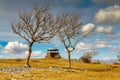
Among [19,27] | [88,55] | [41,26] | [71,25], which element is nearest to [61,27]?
[71,25]

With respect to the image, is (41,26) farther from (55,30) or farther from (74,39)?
(74,39)

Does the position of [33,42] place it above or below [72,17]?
below

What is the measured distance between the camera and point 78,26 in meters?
68.9

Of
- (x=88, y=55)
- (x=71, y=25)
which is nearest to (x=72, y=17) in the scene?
(x=71, y=25)

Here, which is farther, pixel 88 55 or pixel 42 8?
pixel 88 55

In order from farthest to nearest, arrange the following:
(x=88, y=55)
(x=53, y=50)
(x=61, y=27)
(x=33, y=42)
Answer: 1. (x=53, y=50)
2. (x=88, y=55)
3. (x=61, y=27)
4. (x=33, y=42)

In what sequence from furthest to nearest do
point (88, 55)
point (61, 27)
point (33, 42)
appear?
point (88, 55) → point (61, 27) → point (33, 42)

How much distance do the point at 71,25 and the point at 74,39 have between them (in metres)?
3.86

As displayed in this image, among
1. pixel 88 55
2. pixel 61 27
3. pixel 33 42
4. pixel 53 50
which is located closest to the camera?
pixel 33 42

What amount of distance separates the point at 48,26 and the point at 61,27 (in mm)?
5784

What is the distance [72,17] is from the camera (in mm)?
69625

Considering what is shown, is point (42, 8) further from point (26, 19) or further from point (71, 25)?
point (71, 25)

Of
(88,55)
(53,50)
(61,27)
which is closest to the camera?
(61,27)

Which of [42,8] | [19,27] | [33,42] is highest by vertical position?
[42,8]
